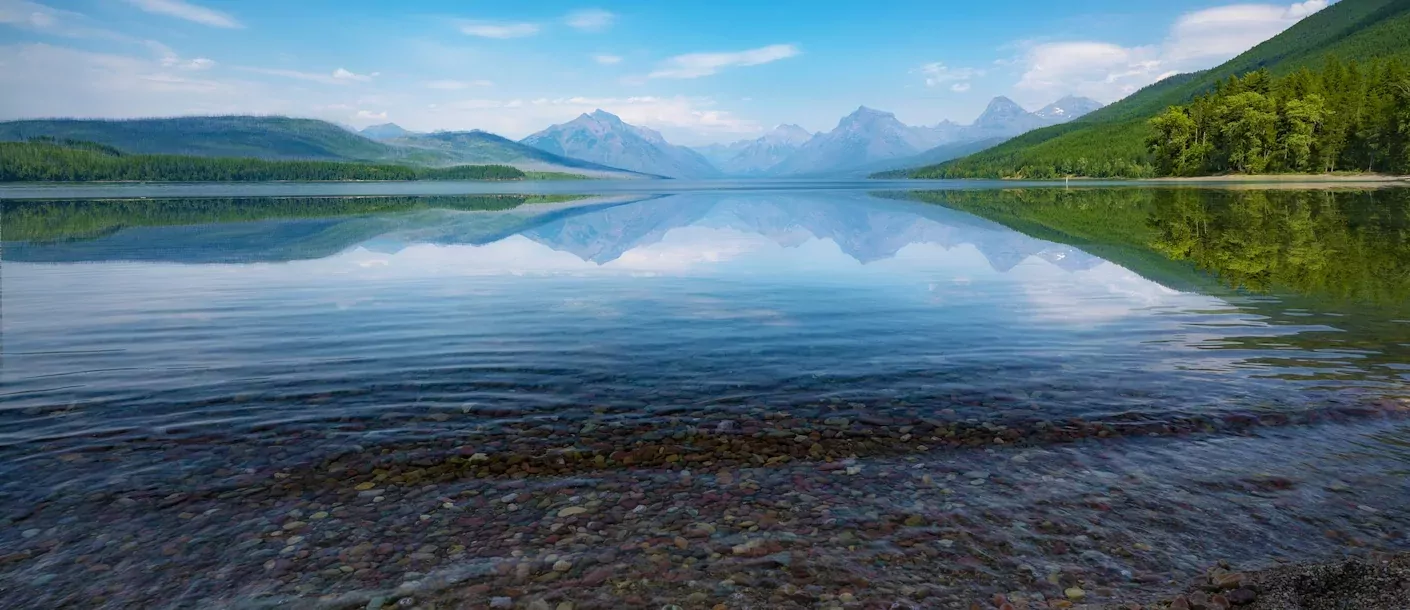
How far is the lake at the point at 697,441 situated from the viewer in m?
9.06

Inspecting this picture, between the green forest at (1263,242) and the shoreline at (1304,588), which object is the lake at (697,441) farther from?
the green forest at (1263,242)

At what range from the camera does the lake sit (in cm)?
906

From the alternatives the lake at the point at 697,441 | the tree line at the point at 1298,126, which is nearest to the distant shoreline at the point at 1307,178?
the tree line at the point at 1298,126

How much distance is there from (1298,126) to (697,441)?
18348 cm

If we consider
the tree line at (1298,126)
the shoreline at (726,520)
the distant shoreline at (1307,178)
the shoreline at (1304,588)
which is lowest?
the shoreline at (726,520)

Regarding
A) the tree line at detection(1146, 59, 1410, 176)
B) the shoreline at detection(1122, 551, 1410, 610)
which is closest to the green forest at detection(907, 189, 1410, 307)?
the shoreline at detection(1122, 551, 1410, 610)

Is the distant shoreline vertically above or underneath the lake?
above

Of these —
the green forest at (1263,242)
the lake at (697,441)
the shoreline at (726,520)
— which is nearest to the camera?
the shoreline at (726,520)

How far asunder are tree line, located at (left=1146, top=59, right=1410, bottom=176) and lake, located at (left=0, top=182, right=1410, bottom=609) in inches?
5852

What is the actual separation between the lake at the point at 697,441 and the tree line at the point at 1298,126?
148643 mm

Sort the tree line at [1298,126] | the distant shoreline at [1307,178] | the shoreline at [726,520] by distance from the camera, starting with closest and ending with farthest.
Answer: the shoreline at [726,520]
the distant shoreline at [1307,178]
the tree line at [1298,126]

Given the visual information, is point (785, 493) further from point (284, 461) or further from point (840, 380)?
point (284, 461)

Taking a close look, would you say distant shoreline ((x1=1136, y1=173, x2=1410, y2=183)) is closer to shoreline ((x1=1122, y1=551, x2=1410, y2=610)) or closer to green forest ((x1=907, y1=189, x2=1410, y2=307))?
green forest ((x1=907, y1=189, x2=1410, y2=307))

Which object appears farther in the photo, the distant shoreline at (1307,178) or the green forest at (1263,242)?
the distant shoreline at (1307,178)
